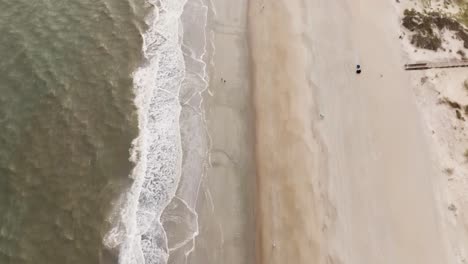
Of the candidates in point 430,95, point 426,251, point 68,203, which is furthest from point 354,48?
point 68,203

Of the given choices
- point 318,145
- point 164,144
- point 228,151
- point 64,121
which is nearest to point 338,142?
point 318,145

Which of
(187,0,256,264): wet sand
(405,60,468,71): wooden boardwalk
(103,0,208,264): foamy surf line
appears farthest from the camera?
(405,60,468,71): wooden boardwalk

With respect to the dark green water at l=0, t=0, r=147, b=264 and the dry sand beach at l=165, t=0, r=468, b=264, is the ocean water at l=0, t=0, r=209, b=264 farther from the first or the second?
the dry sand beach at l=165, t=0, r=468, b=264

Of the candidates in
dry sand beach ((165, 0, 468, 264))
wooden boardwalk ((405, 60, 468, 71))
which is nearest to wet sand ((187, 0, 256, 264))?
dry sand beach ((165, 0, 468, 264))

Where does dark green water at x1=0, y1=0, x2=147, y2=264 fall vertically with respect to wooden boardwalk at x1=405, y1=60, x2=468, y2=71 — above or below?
below

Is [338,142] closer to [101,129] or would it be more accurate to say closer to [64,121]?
[101,129]

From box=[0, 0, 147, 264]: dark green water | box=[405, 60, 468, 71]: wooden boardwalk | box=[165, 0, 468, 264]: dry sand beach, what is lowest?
box=[0, 0, 147, 264]: dark green water

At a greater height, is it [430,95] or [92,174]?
[430,95]

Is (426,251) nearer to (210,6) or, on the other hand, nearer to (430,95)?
(430,95)

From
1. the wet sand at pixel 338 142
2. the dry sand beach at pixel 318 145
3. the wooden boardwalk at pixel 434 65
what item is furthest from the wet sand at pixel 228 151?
the wooden boardwalk at pixel 434 65
